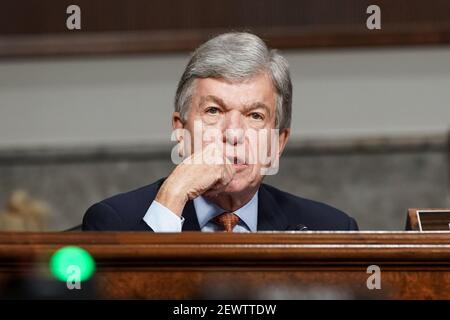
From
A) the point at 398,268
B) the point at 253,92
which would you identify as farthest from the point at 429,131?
the point at 398,268

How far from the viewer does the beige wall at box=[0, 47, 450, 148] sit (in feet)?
11.0

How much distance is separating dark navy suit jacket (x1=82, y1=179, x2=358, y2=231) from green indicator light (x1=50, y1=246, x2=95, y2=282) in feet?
0.76

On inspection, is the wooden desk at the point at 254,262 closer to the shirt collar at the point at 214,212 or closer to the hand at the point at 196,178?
the hand at the point at 196,178

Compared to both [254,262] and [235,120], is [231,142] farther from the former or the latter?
[254,262]

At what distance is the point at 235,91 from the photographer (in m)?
1.80

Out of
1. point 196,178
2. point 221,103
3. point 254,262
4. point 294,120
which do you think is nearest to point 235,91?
point 221,103

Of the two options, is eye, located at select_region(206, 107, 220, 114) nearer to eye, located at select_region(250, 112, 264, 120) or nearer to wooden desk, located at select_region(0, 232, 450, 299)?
eye, located at select_region(250, 112, 264, 120)

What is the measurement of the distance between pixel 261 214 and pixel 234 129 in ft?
0.45

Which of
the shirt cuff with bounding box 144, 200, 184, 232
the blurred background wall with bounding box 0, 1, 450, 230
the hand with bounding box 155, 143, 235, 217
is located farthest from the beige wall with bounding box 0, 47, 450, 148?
the shirt cuff with bounding box 144, 200, 184, 232

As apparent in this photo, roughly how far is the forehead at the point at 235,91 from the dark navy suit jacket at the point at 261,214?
0.51 ft
